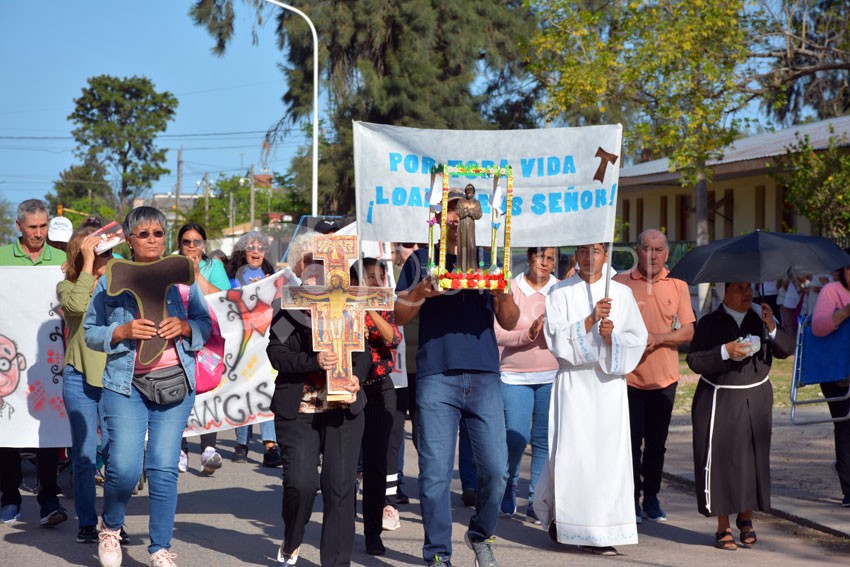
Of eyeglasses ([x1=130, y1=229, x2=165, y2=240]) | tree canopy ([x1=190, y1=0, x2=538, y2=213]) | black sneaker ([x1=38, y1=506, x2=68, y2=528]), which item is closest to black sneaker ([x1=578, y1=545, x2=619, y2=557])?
eyeglasses ([x1=130, y1=229, x2=165, y2=240])

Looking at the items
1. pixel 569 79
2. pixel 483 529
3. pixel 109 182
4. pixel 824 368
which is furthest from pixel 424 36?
pixel 109 182

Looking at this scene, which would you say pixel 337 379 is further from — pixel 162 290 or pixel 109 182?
pixel 109 182

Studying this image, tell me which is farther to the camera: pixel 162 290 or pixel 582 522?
pixel 582 522

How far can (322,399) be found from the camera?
20.4 feet

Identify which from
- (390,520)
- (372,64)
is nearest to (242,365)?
(390,520)

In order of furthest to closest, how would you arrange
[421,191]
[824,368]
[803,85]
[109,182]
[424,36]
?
[109,182]
[803,85]
[424,36]
[824,368]
[421,191]

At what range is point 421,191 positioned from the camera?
658cm

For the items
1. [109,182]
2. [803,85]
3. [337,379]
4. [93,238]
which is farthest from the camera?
[109,182]

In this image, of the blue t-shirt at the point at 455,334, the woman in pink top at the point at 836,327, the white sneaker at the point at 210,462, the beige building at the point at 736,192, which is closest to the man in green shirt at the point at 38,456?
the white sneaker at the point at 210,462

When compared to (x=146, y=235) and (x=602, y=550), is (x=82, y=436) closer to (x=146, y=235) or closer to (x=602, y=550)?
(x=146, y=235)

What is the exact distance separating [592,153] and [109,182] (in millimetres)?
88838

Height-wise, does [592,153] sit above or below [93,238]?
above

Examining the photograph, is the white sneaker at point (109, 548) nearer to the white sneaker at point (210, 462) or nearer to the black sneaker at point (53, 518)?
the black sneaker at point (53, 518)

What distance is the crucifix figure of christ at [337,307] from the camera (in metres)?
6.03
